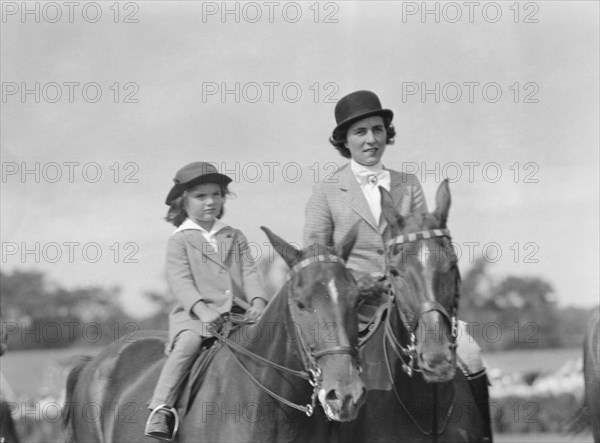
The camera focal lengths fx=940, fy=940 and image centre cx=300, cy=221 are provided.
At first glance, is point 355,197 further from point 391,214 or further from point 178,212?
point 178,212

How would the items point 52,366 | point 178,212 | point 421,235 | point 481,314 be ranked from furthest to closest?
point 481,314 < point 52,366 < point 178,212 < point 421,235

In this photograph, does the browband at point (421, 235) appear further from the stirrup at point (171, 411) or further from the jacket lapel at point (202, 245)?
the stirrup at point (171, 411)

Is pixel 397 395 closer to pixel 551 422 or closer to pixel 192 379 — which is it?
pixel 192 379

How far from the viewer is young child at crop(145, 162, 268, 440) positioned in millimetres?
7558

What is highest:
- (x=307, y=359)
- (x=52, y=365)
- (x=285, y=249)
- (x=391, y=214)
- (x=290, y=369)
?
(x=391, y=214)

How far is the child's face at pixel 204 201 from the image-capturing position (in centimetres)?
810

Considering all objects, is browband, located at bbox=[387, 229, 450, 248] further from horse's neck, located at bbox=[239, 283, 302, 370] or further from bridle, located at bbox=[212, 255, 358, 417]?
horse's neck, located at bbox=[239, 283, 302, 370]

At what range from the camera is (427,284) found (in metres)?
6.32

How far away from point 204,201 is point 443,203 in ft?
7.48

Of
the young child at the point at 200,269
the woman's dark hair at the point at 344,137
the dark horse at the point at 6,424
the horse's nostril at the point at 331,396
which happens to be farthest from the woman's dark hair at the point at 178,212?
the horse's nostril at the point at 331,396

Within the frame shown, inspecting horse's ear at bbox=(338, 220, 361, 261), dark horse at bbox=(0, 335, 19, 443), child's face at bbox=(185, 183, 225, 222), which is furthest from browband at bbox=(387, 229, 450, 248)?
dark horse at bbox=(0, 335, 19, 443)

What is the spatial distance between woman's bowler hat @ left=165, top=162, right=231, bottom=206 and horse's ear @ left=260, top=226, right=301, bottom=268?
1.63 metres

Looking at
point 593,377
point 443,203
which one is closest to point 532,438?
point 593,377

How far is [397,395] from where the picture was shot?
276 inches
